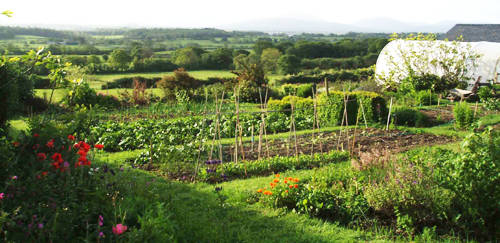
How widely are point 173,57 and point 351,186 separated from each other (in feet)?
95.9

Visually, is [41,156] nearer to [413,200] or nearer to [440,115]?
[413,200]

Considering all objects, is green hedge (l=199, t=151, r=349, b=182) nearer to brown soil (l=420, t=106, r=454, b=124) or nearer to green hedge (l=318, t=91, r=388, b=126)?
green hedge (l=318, t=91, r=388, b=126)

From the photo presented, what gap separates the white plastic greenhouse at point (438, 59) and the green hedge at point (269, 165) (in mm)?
11081

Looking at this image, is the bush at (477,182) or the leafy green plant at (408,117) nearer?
the bush at (477,182)

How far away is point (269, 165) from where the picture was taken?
7.24 meters

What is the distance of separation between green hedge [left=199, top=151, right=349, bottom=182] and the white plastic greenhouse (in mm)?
11081

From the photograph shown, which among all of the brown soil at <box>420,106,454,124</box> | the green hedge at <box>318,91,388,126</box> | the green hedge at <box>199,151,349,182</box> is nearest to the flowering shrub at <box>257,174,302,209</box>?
the green hedge at <box>199,151,349,182</box>

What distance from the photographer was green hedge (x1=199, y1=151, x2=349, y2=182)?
6.83 m

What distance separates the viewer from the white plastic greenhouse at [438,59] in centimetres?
1684

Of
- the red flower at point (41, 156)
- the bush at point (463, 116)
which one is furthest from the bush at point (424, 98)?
the red flower at point (41, 156)

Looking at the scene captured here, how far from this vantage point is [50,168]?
3709 mm

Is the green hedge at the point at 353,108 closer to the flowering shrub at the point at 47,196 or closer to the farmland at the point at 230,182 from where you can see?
the farmland at the point at 230,182

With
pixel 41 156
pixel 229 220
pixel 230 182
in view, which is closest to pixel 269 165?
pixel 230 182

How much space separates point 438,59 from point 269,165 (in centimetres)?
1291
